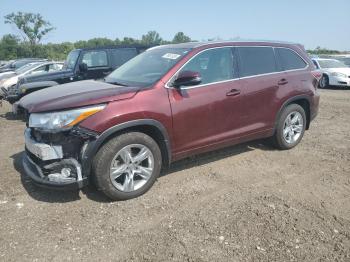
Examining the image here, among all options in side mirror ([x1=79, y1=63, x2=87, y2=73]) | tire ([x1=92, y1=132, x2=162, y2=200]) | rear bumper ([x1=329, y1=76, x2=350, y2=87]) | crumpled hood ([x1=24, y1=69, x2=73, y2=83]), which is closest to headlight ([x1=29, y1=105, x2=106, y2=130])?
tire ([x1=92, y1=132, x2=162, y2=200])

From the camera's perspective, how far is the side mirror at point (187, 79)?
4.14 metres

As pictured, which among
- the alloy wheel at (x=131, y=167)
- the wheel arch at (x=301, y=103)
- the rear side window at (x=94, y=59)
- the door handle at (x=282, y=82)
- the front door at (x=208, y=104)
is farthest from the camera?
the rear side window at (x=94, y=59)

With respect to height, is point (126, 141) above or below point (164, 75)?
below

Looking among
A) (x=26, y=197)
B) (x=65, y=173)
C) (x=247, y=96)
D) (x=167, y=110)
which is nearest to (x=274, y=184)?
(x=247, y=96)

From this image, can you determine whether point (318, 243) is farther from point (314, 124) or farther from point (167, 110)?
point (314, 124)

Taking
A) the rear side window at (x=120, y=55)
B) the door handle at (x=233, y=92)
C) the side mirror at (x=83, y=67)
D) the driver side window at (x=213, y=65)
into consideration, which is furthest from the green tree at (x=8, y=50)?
the door handle at (x=233, y=92)

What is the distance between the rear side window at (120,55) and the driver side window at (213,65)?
5213 millimetres

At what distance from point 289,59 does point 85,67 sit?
5.32 metres

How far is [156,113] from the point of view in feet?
13.3

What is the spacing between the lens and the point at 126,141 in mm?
3865

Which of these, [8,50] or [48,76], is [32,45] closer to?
[8,50]

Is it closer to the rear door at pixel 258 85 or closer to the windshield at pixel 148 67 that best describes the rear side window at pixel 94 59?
the windshield at pixel 148 67

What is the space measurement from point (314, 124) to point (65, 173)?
5.96 meters

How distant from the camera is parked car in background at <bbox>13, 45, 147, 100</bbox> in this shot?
916cm
